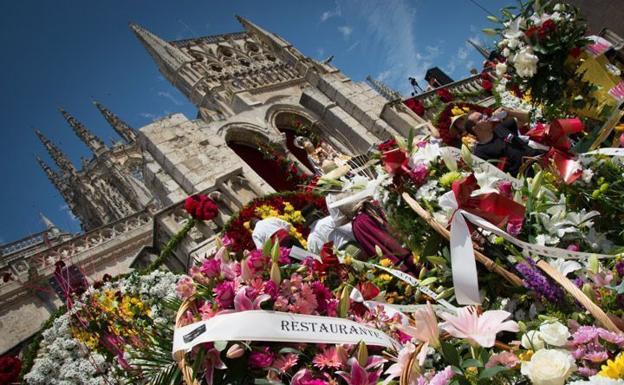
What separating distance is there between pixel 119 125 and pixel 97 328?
34.5 m

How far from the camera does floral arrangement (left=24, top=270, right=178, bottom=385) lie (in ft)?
19.0

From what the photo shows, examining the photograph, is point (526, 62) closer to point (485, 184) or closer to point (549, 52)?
point (549, 52)

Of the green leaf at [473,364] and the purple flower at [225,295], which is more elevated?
the purple flower at [225,295]

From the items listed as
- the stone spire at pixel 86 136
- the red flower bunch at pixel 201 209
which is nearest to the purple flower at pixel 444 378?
the red flower bunch at pixel 201 209

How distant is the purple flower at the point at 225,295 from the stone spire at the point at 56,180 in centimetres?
3951

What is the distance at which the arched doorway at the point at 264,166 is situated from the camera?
1437cm

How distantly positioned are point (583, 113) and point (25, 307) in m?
12.0

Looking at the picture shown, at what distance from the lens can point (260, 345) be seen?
2.89m

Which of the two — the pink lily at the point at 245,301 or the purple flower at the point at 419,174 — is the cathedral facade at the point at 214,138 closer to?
the purple flower at the point at 419,174

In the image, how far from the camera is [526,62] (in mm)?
5758

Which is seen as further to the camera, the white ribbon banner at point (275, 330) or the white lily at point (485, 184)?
the white lily at point (485, 184)

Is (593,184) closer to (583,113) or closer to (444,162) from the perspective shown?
(444,162)

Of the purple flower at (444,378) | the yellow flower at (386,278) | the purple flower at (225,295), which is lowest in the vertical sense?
the purple flower at (444,378)

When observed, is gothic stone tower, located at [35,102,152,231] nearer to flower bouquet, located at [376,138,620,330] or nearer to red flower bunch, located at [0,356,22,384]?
red flower bunch, located at [0,356,22,384]
